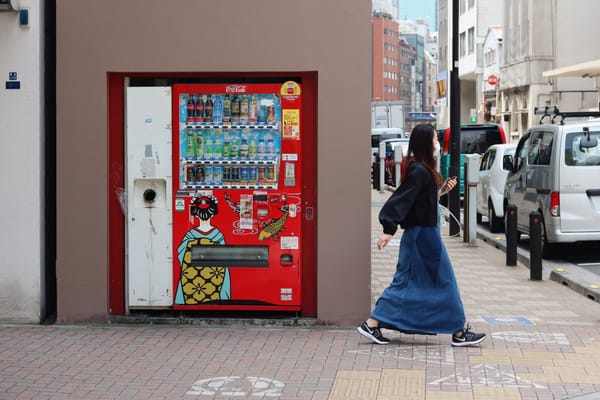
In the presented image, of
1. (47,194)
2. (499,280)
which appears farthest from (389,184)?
(47,194)

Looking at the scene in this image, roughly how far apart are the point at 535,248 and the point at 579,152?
91.8 inches

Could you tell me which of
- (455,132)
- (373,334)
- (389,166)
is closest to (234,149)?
(373,334)

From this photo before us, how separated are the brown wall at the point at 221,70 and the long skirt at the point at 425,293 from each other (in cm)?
74

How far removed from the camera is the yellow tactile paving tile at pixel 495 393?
259 inches

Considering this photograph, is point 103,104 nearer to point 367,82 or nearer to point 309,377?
point 367,82

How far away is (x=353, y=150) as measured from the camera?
8.82m

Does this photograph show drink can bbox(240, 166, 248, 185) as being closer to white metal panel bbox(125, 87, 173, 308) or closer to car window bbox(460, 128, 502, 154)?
white metal panel bbox(125, 87, 173, 308)

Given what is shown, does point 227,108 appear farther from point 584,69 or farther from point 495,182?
point 584,69

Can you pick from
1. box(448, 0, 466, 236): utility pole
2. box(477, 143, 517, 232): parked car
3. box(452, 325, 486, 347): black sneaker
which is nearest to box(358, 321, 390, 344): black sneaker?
box(452, 325, 486, 347): black sneaker

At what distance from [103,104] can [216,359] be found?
2.60 metres

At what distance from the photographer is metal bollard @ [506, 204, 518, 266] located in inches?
550

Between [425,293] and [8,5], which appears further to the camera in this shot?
[8,5]

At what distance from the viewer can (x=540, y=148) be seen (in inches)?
594

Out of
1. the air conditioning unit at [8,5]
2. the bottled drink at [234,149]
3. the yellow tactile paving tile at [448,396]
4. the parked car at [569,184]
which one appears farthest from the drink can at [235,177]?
the parked car at [569,184]
